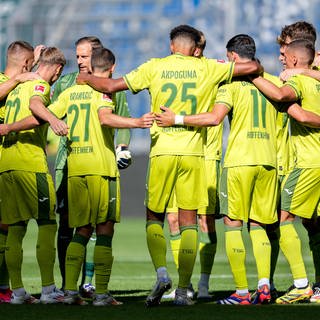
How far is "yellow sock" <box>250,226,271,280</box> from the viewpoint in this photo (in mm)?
8383

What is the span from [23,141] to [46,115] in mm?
550

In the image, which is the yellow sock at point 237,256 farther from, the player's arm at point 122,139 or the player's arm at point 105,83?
the player's arm at point 105,83

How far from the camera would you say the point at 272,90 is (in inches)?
327

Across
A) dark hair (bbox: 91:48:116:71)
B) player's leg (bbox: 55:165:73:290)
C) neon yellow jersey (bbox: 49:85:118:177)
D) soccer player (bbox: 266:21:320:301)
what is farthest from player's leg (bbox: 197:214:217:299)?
dark hair (bbox: 91:48:116:71)

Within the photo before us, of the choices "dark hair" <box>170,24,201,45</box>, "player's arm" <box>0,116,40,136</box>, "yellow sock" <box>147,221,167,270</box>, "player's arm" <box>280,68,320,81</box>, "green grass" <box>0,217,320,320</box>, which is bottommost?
"green grass" <box>0,217,320,320</box>

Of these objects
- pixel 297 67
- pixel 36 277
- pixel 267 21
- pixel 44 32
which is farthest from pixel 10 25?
pixel 297 67

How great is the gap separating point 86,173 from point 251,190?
1362 mm

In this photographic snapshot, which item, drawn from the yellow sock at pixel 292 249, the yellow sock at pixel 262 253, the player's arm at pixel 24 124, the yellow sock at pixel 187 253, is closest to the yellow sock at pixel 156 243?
the yellow sock at pixel 187 253

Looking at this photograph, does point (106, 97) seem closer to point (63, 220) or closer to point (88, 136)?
point (88, 136)

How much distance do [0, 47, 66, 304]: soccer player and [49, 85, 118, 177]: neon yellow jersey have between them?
263mm

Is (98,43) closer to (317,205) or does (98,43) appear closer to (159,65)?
(159,65)

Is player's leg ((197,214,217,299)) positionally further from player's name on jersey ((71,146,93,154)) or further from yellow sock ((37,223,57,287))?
player's name on jersey ((71,146,93,154))

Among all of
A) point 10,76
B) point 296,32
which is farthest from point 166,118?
point 296,32

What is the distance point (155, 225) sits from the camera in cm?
823
